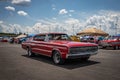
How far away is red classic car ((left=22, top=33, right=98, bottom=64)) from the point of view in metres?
8.98

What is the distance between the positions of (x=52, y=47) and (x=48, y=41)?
0.85m

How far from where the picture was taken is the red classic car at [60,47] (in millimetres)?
8984

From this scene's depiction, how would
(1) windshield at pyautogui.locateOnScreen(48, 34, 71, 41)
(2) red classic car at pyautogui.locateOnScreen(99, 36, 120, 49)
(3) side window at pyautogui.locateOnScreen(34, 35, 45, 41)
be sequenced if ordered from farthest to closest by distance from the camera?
(2) red classic car at pyautogui.locateOnScreen(99, 36, 120, 49) → (3) side window at pyautogui.locateOnScreen(34, 35, 45, 41) → (1) windshield at pyautogui.locateOnScreen(48, 34, 71, 41)

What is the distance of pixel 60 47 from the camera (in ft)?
30.7

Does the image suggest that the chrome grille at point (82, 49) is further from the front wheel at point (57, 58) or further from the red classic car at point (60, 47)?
the front wheel at point (57, 58)

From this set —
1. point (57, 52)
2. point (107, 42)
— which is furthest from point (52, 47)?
point (107, 42)

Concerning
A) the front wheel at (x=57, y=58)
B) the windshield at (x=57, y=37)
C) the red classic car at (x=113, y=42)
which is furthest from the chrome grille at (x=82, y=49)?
the red classic car at (x=113, y=42)

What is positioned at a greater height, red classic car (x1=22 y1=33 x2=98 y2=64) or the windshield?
the windshield

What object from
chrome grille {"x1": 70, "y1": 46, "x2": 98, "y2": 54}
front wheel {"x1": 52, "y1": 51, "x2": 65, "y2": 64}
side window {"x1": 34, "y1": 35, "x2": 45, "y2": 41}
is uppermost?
side window {"x1": 34, "y1": 35, "x2": 45, "y2": 41}

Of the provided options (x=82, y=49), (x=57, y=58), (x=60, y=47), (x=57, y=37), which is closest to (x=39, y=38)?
(x=57, y=37)

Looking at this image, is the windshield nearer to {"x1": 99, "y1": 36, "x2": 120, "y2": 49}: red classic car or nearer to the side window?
the side window

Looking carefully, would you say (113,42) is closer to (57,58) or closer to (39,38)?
(39,38)

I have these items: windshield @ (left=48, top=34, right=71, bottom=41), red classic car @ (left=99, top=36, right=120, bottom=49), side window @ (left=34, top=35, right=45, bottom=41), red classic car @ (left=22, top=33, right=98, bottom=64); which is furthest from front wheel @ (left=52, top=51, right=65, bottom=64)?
red classic car @ (left=99, top=36, right=120, bottom=49)

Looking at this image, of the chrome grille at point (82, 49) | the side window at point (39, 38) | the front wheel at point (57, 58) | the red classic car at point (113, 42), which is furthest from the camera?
the red classic car at point (113, 42)
